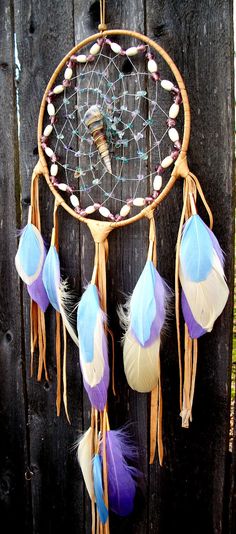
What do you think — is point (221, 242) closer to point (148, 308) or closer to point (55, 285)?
point (148, 308)

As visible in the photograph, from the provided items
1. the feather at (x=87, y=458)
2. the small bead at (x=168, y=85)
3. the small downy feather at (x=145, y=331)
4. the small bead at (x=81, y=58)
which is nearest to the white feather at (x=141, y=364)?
the small downy feather at (x=145, y=331)

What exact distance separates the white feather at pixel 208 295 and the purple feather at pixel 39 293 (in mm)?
431

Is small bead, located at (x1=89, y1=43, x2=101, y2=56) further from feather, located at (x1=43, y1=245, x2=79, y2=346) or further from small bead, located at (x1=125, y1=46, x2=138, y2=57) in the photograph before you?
feather, located at (x1=43, y1=245, x2=79, y2=346)

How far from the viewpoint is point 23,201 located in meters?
1.31

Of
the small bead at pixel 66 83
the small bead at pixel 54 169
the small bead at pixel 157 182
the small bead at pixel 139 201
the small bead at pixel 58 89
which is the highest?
the small bead at pixel 66 83

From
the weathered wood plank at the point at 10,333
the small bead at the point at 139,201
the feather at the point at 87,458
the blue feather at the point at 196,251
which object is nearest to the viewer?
the blue feather at the point at 196,251

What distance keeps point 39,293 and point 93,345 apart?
10.5 inches

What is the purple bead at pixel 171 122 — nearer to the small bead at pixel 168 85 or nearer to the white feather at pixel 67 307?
the small bead at pixel 168 85

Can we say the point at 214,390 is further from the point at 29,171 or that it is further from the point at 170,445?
the point at 29,171

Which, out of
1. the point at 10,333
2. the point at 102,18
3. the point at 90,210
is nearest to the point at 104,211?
the point at 90,210

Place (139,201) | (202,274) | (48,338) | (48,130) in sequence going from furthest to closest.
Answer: (48,338) → (48,130) → (139,201) → (202,274)

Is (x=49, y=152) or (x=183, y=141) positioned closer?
(x=183, y=141)

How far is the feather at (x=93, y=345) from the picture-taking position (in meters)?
1.03

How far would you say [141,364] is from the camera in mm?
988
